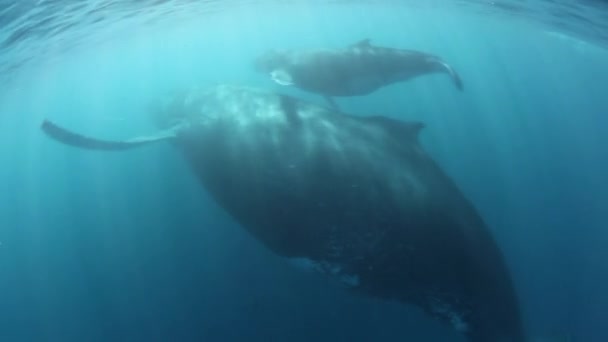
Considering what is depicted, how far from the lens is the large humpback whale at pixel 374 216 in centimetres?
791

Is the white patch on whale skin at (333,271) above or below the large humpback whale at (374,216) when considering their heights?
below

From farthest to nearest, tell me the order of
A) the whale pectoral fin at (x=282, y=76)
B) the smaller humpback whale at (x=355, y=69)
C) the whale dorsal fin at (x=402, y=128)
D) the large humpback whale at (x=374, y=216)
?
the whale pectoral fin at (x=282, y=76), the smaller humpback whale at (x=355, y=69), the whale dorsal fin at (x=402, y=128), the large humpback whale at (x=374, y=216)

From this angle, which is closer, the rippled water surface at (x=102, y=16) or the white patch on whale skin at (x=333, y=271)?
the white patch on whale skin at (x=333, y=271)

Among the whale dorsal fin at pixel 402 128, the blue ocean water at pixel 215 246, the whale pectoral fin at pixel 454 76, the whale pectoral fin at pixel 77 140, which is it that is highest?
the whale dorsal fin at pixel 402 128

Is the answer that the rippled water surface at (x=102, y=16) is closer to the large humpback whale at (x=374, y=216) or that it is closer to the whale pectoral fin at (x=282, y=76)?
the whale pectoral fin at (x=282, y=76)

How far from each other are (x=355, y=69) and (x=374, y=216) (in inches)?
313

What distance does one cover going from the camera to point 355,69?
14984 mm

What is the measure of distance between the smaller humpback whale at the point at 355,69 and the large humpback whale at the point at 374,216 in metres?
5.00

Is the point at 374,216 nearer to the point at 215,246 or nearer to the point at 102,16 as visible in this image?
the point at 215,246

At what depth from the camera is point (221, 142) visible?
442 inches

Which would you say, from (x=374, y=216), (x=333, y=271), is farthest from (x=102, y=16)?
(x=374, y=216)

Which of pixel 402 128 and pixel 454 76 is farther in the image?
pixel 454 76

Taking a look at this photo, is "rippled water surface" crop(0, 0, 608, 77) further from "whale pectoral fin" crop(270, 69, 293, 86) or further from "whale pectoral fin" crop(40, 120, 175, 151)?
"whale pectoral fin" crop(270, 69, 293, 86)

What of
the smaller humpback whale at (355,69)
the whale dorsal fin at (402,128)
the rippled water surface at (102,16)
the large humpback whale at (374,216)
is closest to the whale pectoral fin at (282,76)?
the smaller humpback whale at (355,69)
